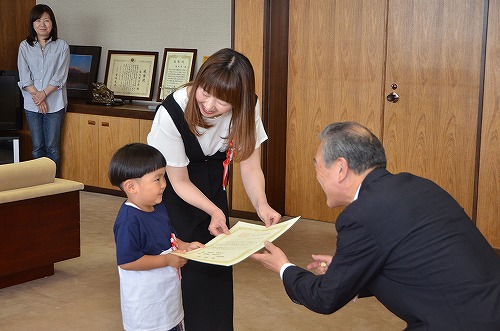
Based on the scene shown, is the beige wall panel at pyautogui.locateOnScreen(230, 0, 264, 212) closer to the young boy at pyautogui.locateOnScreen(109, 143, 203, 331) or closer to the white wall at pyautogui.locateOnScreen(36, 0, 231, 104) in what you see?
the white wall at pyautogui.locateOnScreen(36, 0, 231, 104)

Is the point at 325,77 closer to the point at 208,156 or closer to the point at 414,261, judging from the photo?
the point at 208,156

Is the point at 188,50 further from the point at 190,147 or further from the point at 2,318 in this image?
the point at 190,147

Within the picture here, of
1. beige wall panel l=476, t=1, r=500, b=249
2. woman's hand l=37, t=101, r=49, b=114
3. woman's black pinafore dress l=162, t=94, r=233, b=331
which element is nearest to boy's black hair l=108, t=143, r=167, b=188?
woman's black pinafore dress l=162, t=94, r=233, b=331

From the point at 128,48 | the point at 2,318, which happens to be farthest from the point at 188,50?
the point at 2,318

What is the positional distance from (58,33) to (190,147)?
525 centimetres

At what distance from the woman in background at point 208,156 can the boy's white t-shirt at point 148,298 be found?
0.88ft

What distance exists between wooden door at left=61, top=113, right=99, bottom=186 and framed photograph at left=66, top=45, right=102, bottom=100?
41cm

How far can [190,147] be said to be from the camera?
3.07m

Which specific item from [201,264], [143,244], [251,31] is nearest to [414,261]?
[143,244]

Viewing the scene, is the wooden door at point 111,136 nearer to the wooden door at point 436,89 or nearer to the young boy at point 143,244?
the wooden door at point 436,89

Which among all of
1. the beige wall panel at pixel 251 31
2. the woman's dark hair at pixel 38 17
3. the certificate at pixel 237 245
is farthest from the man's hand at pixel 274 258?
the woman's dark hair at pixel 38 17

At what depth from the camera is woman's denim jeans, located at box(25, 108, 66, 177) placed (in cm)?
713

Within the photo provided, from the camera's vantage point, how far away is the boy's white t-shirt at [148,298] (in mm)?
2814

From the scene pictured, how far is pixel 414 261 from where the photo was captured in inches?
84.0
